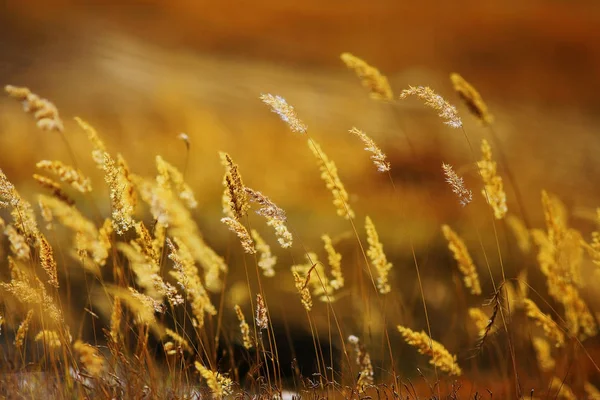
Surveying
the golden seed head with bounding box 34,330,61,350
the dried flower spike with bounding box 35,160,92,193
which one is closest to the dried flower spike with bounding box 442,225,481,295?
the dried flower spike with bounding box 35,160,92,193

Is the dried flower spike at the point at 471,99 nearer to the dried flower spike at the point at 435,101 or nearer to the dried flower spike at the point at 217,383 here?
the dried flower spike at the point at 435,101

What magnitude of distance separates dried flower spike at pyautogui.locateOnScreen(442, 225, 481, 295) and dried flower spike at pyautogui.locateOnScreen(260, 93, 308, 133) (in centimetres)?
46

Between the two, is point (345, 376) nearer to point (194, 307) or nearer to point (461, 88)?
point (194, 307)

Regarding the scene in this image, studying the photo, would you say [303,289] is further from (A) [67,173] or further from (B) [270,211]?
(A) [67,173]

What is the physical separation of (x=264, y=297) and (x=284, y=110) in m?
0.40

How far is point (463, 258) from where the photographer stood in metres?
1.67

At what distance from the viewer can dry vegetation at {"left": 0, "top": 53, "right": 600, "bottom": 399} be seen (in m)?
1.41

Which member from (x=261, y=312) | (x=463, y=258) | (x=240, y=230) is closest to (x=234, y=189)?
(x=240, y=230)

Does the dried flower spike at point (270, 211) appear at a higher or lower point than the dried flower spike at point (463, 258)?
higher

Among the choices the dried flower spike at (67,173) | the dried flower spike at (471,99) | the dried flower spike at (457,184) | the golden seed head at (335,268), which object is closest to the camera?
the dried flower spike at (457,184)

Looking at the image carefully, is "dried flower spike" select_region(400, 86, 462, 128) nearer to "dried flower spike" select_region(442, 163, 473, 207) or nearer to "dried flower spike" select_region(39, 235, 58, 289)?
"dried flower spike" select_region(442, 163, 473, 207)

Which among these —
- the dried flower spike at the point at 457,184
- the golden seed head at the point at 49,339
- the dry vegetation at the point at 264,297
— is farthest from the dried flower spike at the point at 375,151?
the golden seed head at the point at 49,339

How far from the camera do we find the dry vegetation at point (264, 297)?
1411 mm

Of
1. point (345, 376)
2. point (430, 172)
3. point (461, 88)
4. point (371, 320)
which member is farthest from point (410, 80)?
point (345, 376)
